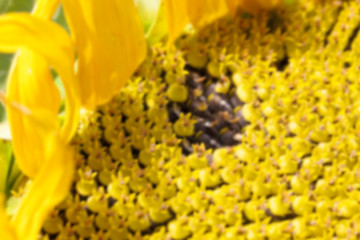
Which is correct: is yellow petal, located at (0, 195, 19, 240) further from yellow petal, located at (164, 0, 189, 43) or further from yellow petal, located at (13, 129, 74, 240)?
yellow petal, located at (164, 0, 189, 43)

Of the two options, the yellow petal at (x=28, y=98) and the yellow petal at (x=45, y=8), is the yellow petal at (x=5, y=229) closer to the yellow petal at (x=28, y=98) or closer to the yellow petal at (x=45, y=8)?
the yellow petal at (x=28, y=98)

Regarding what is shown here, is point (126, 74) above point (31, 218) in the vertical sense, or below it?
above

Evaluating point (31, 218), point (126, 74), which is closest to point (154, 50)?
point (126, 74)

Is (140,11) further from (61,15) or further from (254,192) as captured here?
(254,192)

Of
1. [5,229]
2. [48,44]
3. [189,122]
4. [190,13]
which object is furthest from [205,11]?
[5,229]

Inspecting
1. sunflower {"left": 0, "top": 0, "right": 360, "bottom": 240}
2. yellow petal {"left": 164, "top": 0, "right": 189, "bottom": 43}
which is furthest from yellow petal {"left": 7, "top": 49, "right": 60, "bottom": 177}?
yellow petal {"left": 164, "top": 0, "right": 189, "bottom": 43}
